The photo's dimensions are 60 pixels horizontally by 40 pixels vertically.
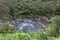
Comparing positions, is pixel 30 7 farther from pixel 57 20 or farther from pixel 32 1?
pixel 57 20

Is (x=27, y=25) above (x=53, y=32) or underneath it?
underneath

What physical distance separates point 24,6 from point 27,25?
2259 mm

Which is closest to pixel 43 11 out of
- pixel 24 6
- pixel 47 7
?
pixel 47 7

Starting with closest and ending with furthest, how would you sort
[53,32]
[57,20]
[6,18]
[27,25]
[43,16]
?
1. [53,32]
2. [57,20]
3. [27,25]
4. [6,18]
5. [43,16]

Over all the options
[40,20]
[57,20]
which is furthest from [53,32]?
[40,20]

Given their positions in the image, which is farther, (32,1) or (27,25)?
(32,1)

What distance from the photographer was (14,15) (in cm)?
1212

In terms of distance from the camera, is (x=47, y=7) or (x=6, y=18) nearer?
(x=6, y=18)

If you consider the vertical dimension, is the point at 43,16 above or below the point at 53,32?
below

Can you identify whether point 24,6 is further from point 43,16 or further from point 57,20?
point 57,20

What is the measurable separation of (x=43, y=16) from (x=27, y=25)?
6.52 ft

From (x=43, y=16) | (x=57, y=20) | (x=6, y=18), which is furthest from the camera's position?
(x=43, y=16)

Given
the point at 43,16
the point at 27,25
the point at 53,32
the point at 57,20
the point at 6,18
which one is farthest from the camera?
the point at 43,16

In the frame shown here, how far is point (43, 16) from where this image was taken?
12.4 metres
